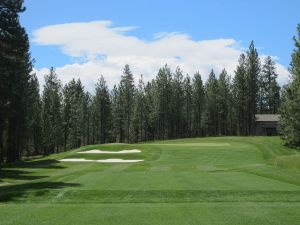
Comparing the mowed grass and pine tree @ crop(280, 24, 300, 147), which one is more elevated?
pine tree @ crop(280, 24, 300, 147)

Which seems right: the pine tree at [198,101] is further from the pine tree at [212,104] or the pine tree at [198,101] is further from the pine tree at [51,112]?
the pine tree at [51,112]

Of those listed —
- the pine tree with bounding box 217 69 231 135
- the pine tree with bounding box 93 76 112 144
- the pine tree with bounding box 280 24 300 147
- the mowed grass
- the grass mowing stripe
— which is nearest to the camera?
the mowed grass

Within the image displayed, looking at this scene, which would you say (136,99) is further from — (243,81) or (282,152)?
(282,152)

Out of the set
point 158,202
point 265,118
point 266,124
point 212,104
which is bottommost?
point 158,202

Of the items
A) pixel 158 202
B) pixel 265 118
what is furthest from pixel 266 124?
pixel 158 202

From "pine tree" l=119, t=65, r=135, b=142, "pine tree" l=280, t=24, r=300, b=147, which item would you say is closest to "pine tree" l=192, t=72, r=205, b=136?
"pine tree" l=119, t=65, r=135, b=142

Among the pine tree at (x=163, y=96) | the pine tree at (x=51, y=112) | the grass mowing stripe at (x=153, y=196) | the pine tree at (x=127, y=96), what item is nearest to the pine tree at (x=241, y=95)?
the pine tree at (x=163, y=96)

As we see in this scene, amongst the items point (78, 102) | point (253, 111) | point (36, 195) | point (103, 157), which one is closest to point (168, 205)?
point (36, 195)

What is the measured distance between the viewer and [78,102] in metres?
116

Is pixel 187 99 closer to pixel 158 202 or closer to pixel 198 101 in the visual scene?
pixel 198 101

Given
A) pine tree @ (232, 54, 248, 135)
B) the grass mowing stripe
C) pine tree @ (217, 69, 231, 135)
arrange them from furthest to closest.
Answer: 1. pine tree @ (217, 69, 231, 135)
2. pine tree @ (232, 54, 248, 135)
3. the grass mowing stripe

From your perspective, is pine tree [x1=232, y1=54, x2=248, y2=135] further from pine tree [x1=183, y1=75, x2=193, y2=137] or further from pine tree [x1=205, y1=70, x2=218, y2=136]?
pine tree [x1=183, y1=75, x2=193, y2=137]

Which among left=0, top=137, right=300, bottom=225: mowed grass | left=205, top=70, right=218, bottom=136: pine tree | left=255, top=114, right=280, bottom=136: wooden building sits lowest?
left=0, top=137, right=300, bottom=225: mowed grass

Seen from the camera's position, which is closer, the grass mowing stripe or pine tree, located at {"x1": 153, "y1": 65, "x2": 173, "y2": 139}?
the grass mowing stripe
